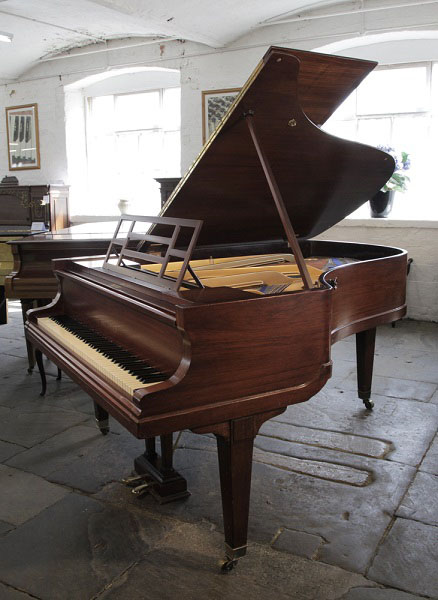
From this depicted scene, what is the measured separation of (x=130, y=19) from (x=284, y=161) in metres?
4.15

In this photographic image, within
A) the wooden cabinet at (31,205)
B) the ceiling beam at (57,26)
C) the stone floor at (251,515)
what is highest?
the ceiling beam at (57,26)

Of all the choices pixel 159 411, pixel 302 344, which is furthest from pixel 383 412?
pixel 159 411

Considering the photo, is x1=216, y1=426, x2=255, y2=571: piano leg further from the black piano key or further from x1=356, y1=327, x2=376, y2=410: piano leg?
x1=356, y1=327, x2=376, y2=410: piano leg

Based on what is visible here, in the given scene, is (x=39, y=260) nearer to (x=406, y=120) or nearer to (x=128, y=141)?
(x=406, y=120)

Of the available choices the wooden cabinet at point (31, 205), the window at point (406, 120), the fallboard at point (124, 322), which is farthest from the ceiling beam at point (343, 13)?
the fallboard at point (124, 322)

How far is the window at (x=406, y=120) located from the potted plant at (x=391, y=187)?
0.21 metres

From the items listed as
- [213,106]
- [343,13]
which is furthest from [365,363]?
[213,106]

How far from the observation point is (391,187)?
562 centimetres

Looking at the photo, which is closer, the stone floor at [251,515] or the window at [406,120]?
the stone floor at [251,515]

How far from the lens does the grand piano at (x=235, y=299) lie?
Result: 65.9 inches

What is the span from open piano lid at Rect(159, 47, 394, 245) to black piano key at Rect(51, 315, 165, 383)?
1.79ft

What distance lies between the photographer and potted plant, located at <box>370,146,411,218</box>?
5.61 meters

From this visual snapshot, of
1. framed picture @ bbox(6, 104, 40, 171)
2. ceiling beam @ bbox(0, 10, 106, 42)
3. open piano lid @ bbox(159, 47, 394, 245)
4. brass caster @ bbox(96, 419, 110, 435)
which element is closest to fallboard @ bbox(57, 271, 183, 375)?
open piano lid @ bbox(159, 47, 394, 245)

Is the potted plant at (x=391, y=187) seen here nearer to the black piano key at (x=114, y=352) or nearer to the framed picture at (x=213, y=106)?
the framed picture at (x=213, y=106)
